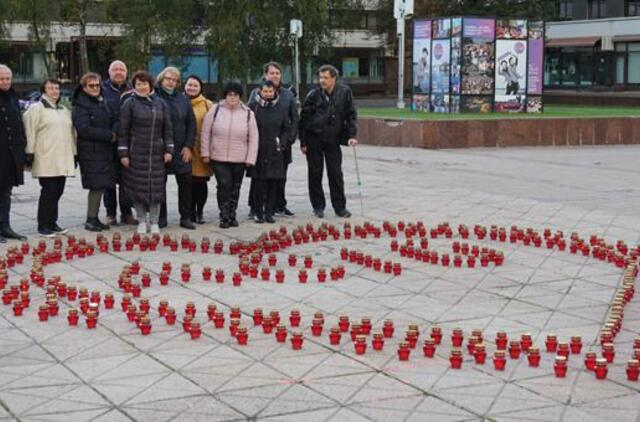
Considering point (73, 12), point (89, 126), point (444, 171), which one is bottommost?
point (444, 171)

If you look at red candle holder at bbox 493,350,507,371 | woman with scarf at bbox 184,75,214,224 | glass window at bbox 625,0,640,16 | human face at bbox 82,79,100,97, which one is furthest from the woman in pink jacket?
glass window at bbox 625,0,640,16

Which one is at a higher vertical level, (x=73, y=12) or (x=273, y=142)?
(x=73, y=12)

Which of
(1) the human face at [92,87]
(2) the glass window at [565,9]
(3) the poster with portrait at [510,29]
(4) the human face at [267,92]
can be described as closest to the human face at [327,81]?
(4) the human face at [267,92]

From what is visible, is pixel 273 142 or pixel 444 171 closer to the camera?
pixel 273 142

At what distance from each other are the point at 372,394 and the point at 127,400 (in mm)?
1427

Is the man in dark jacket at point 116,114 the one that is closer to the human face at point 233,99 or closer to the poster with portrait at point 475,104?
the human face at point 233,99

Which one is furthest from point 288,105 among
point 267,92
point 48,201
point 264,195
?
point 48,201

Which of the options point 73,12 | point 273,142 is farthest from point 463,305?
point 73,12

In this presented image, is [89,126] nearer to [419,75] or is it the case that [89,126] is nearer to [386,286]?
[386,286]

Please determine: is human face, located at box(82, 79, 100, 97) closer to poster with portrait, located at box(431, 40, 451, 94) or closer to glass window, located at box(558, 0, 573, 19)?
poster with portrait, located at box(431, 40, 451, 94)

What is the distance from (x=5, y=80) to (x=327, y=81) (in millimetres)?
4094

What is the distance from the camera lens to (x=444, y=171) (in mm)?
20297

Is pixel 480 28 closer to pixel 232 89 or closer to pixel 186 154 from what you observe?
pixel 232 89

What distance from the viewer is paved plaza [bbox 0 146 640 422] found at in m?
6.03
